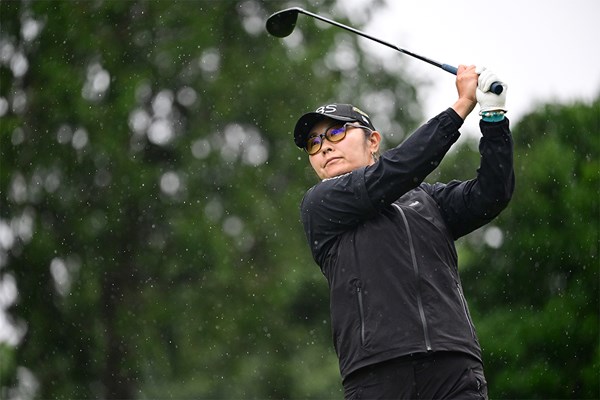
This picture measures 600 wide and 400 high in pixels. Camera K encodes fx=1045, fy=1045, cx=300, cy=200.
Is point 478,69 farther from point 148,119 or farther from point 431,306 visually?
point 148,119

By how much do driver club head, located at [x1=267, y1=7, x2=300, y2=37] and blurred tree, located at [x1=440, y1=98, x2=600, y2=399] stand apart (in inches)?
577

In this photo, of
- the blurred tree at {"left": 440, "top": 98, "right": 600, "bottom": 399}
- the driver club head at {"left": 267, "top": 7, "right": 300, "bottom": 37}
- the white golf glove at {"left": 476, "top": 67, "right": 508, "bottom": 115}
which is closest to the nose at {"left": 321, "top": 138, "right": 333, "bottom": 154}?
the white golf glove at {"left": 476, "top": 67, "right": 508, "bottom": 115}

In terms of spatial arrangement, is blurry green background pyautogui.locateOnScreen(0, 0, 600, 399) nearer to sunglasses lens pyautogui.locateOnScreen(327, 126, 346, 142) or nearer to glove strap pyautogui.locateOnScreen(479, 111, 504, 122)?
sunglasses lens pyautogui.locateOnScreen(327, 126, 346, 142)

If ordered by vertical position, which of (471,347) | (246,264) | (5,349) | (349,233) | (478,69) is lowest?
(5,349)

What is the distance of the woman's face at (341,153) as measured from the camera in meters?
4.90

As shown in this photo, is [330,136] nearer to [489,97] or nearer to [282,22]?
[489,97]

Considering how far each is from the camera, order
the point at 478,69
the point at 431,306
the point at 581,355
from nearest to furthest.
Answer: the point at 431,306 < the point at 478,69 < the point at 581,355

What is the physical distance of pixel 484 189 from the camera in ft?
14.8


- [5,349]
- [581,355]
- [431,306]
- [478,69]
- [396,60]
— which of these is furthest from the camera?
[396,60]

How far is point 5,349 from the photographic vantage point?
2169 centimetres

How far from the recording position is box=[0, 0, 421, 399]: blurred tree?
1975 centimetres

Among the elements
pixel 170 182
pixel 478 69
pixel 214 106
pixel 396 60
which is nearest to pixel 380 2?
pixel 396 60

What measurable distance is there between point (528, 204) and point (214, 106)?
702 cm

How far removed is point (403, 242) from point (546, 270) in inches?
721
